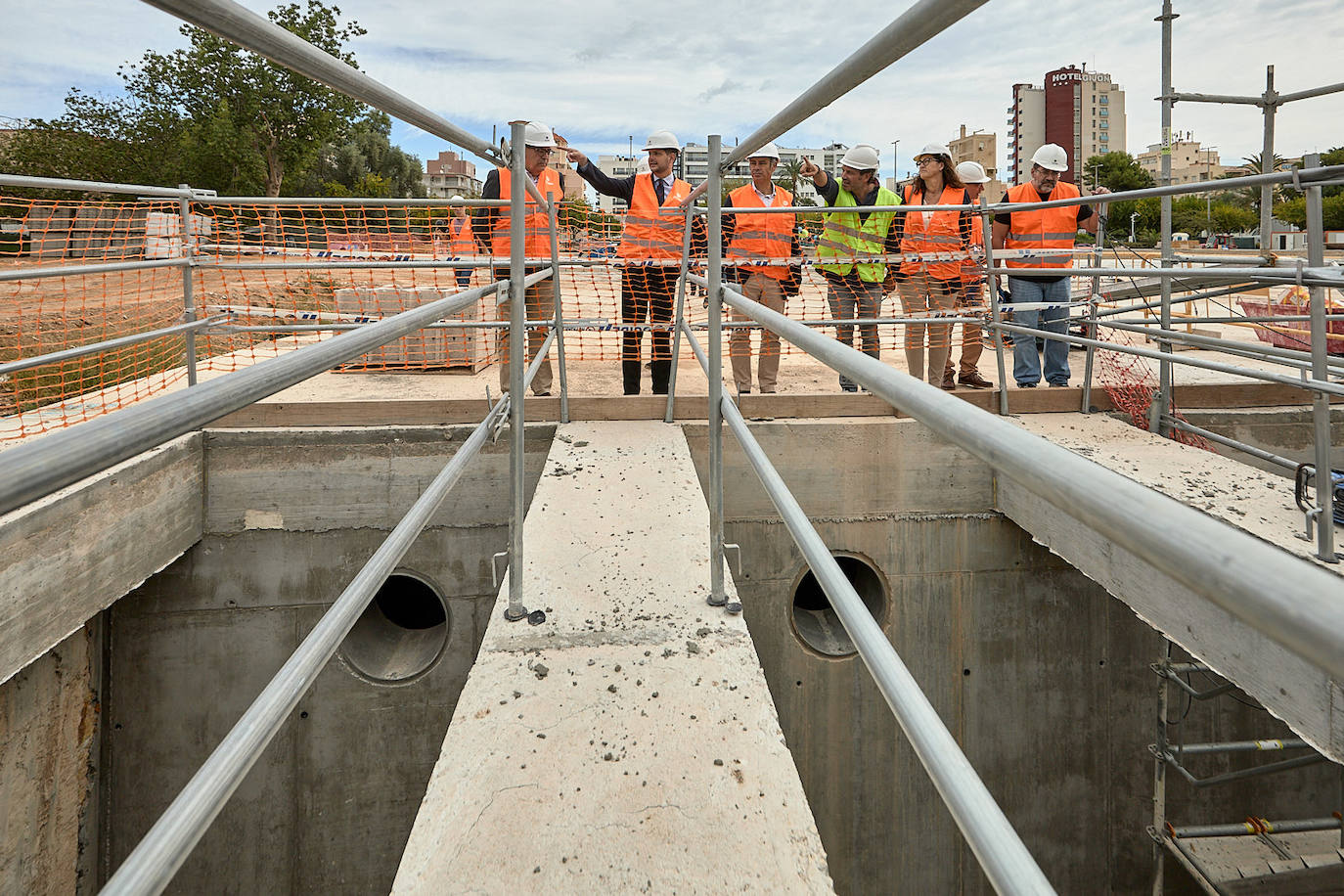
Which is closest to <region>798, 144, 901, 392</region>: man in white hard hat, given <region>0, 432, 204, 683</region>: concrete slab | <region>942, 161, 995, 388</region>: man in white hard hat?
<region>942, 161, 995, 388</region>: man in white hard hat

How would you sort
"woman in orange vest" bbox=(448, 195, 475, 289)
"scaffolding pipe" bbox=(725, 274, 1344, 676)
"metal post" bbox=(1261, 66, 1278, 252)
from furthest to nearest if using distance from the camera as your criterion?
1. "woman in orange vest" bbox=(448, 195, 475, 289)
2. "metal post" bbox=(1261, 66, 1278, 252)
3. "scaffolding pipe" bbox=(725, 274, 1344, 676)

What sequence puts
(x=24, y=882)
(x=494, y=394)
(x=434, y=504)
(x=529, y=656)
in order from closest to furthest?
(x=434, y=504) < (x=529, y=656) < (x=24, y=882) < (x=494, y=394)

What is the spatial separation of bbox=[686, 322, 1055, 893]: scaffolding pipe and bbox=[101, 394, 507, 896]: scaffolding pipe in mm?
786

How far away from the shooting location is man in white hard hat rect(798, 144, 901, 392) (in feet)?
22.1

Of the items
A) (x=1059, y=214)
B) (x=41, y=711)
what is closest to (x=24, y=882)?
(x=41, y=711)

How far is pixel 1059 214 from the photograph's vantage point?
7086 millimetres

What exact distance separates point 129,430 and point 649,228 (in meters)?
5.97

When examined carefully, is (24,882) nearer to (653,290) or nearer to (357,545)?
(357,545)

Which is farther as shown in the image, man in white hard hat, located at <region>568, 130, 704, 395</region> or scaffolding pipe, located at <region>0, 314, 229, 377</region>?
man in white hard hat, located at <region>568, 130, 704, 395</region>

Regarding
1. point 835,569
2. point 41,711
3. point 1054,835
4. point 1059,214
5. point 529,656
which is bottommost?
point 1054,835

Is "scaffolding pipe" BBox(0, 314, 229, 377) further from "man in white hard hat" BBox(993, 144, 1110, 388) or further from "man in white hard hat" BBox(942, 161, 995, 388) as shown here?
"man in white hard hat" BBox(993, 144, 1110, 388)

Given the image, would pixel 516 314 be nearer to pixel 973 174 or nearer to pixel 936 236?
pixel 936 236

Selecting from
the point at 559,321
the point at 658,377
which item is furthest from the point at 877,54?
the point at 658,377

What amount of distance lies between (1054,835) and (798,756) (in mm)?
1784
